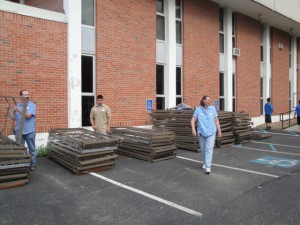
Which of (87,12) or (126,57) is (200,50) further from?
(87,12)

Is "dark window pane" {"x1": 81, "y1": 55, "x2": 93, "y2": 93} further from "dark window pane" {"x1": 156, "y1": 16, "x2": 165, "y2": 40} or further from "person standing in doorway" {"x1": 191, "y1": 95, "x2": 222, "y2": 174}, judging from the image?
"person standing in doorway" {"x1": 191, "y1": 95, "x2": 222, "y2": 174}

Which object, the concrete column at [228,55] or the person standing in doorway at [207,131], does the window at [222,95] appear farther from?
the person standing in doorway at [207,131]

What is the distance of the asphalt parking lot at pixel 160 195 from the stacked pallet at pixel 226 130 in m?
2.54

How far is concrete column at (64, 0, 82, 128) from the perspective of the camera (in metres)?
9.17

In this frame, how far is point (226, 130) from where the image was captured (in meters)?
11.0

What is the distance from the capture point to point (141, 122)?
11.5 m

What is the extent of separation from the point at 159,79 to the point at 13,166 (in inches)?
317

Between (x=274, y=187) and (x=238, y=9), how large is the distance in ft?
42.4

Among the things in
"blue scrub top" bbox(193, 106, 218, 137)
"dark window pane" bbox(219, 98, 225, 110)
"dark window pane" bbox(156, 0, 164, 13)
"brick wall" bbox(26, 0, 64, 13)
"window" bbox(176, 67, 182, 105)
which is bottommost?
"blue scrub top" bbox(193, 106, 218, 137)

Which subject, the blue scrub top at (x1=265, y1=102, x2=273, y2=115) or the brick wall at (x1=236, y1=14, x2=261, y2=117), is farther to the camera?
the brick wall at (x1=236, y1=14, x2=261, y2=117)

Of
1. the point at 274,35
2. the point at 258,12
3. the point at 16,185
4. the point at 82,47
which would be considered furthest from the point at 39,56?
the point at 274,35

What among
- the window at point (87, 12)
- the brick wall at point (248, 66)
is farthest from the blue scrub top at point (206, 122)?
the brick wall at point (248, 66)

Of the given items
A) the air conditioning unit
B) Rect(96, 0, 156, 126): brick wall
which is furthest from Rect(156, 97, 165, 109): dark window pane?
the air conditioning unit

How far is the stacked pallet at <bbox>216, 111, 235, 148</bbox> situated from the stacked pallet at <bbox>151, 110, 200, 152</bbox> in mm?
1200
